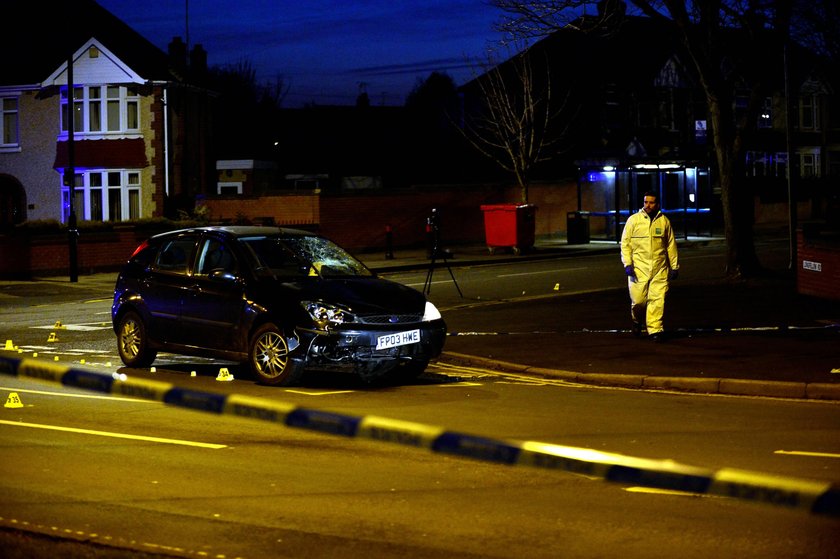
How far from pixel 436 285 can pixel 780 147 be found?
1732 inches

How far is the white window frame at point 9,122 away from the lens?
4570 centimetres

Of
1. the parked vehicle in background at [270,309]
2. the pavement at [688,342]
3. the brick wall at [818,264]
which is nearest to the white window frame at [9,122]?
the pavement at [688,342]

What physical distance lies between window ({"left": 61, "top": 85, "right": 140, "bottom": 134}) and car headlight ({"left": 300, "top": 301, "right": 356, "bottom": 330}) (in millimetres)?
34058

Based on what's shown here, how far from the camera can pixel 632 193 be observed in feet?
143

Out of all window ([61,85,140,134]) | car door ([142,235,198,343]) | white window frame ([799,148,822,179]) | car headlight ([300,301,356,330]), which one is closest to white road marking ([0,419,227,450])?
car headlight ([300,301,356,330])

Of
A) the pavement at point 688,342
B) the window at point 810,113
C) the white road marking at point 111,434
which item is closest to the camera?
the white road marking at point 111,434

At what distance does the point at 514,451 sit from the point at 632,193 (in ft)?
117

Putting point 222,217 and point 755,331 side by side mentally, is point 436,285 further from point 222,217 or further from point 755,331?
point 222,217

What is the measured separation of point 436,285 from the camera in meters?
26.2

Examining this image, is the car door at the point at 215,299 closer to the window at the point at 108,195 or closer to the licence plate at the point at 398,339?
the licence plate at the point at 398,339

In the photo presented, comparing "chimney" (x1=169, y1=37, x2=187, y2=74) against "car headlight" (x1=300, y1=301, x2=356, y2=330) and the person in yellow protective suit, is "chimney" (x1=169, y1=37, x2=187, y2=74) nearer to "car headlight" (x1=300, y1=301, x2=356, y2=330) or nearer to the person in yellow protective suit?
the person in yellow protective suit

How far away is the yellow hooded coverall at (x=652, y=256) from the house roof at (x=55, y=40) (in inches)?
1271

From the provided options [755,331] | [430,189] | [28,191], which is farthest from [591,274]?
[28,191]

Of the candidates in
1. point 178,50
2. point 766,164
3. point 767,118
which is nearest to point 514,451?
point 178,50
